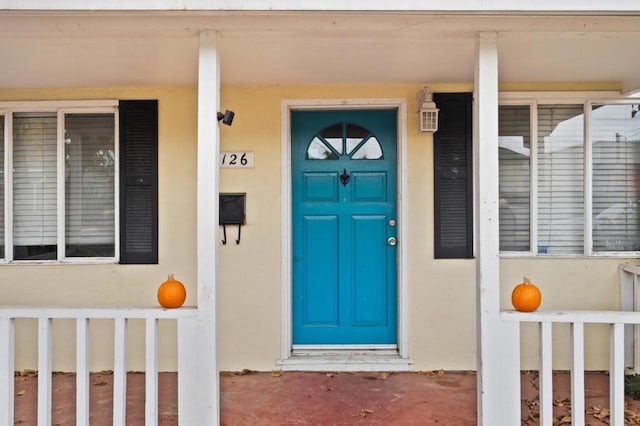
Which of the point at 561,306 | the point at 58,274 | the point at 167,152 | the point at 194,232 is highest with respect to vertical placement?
the point at 167,152

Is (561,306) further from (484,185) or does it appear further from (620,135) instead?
(484,185)

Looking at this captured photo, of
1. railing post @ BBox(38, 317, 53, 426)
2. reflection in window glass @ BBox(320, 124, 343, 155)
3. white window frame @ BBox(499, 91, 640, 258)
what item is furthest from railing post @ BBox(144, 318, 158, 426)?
white window frame @ BBox(499, 91, 640, 258)

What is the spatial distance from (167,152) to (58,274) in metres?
1.24

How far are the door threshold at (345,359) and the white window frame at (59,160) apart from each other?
1560 mm

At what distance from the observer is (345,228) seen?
3902 mm

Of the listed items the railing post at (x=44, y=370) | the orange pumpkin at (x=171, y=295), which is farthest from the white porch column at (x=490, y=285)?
the railing post at (x=44, y=370)

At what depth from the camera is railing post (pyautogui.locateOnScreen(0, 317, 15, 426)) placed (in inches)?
96.7

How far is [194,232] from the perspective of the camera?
12.5 ft

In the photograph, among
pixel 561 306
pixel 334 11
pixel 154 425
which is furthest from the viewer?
pixel 561 306

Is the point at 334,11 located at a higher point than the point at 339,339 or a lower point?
higher

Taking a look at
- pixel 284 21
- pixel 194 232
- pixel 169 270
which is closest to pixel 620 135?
pixel 284 21

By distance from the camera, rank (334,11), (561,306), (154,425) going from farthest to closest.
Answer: (561,306) < (154,425) < (334,11)

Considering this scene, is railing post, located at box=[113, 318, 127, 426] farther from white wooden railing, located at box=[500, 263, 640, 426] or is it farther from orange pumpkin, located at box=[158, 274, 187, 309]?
white wooden railing, located at box=[500, 263, 640, 426]

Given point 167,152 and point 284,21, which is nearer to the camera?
point 284,21
